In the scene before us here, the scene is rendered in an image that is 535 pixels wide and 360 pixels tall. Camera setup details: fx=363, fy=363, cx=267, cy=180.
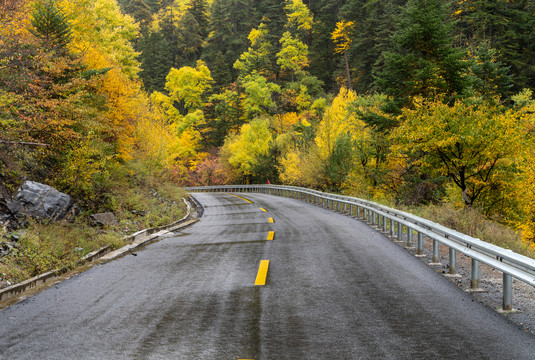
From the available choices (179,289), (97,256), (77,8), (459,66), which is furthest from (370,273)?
(77,8)

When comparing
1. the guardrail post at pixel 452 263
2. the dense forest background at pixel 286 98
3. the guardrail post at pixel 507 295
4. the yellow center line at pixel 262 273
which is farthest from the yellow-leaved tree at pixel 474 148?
the guardrail post at pixel 507 295

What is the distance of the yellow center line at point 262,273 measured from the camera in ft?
20.2

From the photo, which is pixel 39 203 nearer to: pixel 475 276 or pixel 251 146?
pixel 475 276

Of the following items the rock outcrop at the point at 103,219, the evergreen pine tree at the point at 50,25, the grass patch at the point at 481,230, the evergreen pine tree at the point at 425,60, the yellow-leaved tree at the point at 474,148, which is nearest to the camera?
the grass patch at the point at 481,230

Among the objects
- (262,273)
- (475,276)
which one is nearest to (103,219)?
(262,273)

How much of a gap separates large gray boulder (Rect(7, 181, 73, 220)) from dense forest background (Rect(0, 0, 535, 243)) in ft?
3.91

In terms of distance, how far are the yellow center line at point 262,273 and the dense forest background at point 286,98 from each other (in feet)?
21.5

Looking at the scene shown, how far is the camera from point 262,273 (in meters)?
6.69

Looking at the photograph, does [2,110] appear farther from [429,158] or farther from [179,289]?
[429,158]

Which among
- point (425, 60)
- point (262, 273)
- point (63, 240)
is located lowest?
point (262, 273)

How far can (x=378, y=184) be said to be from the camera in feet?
85.9

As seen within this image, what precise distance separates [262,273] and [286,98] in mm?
47753

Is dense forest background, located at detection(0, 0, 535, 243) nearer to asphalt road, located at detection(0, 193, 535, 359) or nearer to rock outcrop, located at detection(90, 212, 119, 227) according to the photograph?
rock outcrop, located at detection(90, 212, 119, 227)

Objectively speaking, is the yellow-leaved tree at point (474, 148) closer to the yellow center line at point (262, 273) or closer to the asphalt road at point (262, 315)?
the asphalt road at point (262, 315)
